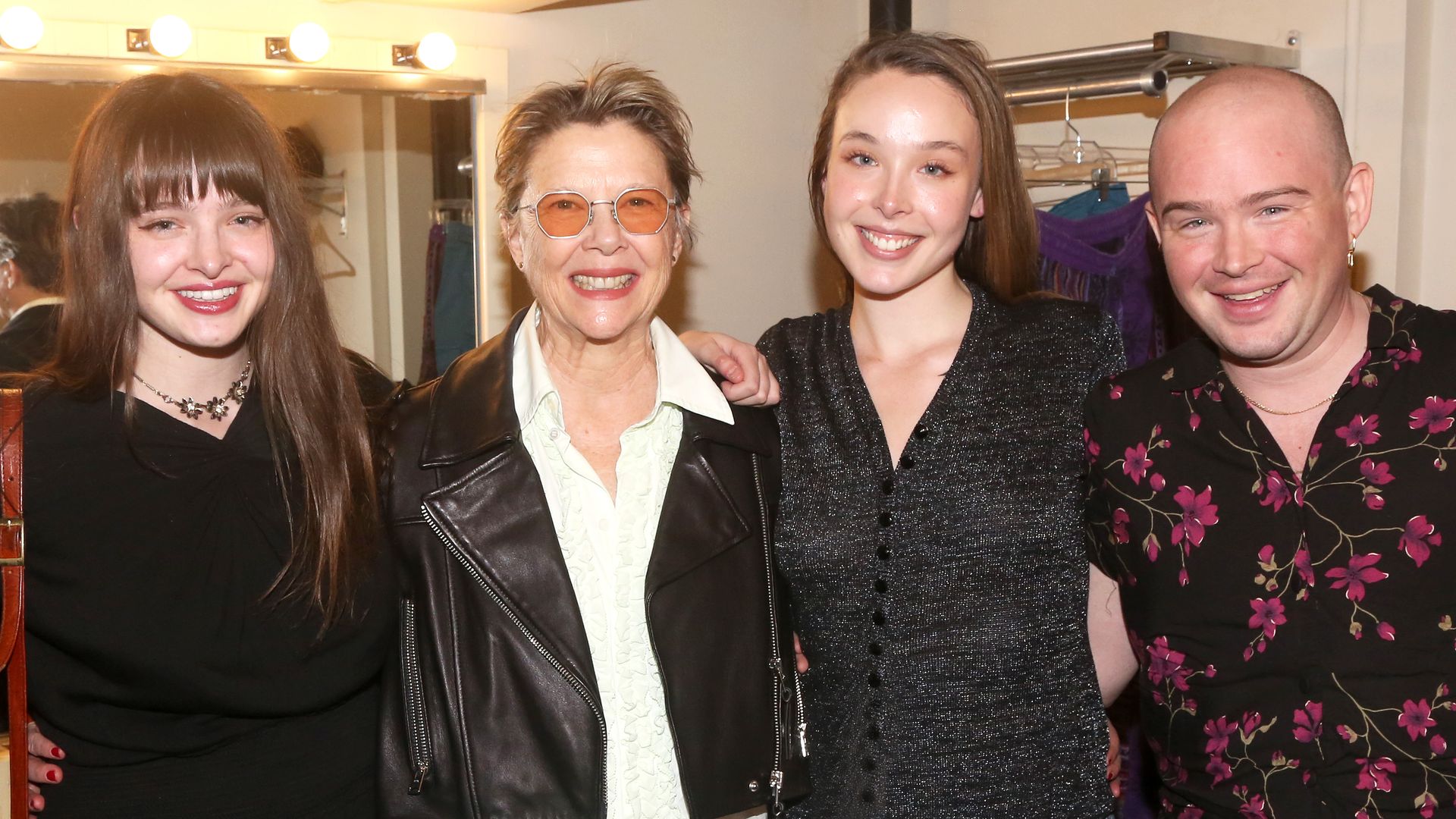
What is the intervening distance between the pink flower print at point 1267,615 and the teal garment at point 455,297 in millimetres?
2527

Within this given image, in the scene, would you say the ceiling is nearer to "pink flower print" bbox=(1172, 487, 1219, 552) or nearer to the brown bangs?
the brown bangs

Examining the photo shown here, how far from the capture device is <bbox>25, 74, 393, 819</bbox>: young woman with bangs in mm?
2000

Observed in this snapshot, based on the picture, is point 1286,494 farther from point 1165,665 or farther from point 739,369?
point 739,369

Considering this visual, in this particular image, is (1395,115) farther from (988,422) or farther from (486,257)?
(486,257)

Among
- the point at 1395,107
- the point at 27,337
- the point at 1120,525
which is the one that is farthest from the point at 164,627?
the point at 1395,107

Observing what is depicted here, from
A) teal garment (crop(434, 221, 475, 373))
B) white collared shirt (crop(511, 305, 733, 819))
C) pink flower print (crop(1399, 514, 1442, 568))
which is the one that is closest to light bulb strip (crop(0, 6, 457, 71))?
teal garment (crop(434, 221, 475, 373))

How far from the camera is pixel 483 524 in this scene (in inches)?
86.5

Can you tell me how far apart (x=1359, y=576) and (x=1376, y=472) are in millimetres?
165

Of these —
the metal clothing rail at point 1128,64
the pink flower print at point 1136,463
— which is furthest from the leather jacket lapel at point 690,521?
the metal clothing rail at point 1128,64

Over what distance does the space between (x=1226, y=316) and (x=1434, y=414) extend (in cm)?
34

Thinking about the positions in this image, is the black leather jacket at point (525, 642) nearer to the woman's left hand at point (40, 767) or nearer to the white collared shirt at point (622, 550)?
the white collared shirt at point (622, 550)

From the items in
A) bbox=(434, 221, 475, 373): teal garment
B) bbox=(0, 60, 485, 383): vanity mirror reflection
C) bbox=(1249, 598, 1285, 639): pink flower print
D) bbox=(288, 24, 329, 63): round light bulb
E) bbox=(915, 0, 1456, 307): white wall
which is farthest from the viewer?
bbox=(434, 221, 475, 373): teal garment

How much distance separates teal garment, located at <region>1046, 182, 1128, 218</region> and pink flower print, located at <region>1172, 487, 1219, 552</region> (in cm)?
168

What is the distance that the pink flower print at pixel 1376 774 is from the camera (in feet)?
6.46
